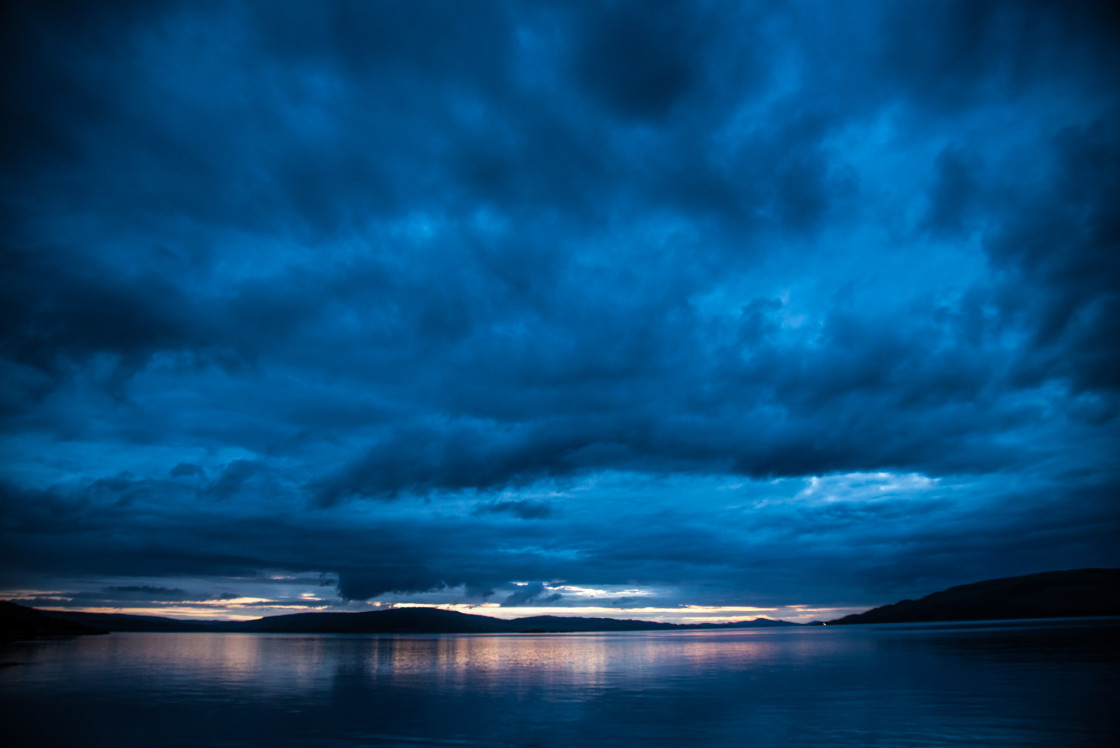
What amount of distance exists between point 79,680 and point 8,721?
26321 mm

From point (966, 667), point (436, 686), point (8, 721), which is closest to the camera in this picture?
point (8, 721)

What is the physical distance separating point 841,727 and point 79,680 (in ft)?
203

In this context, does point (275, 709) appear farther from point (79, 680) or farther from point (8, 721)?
point (79, 680)

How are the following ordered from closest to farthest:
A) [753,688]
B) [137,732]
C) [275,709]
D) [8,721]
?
[137,732] < [8,721] < [275,709] < [753,688]

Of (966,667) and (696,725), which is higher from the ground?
(696,725)

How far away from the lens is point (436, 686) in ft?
169

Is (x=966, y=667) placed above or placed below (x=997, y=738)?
below

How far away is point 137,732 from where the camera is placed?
30000 millimetres

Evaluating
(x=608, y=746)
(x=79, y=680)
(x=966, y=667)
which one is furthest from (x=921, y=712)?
(x=79, y=680)

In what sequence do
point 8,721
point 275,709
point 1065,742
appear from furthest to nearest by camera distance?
point 275,709 < point 8,721 < point 1065,742

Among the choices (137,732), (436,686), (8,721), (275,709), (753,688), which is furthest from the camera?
(436,686)

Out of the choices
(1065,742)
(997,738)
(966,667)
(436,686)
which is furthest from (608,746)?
(966,667)

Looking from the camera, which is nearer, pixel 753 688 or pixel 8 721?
pixel 8 721

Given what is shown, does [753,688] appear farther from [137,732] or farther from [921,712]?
[137,732]
